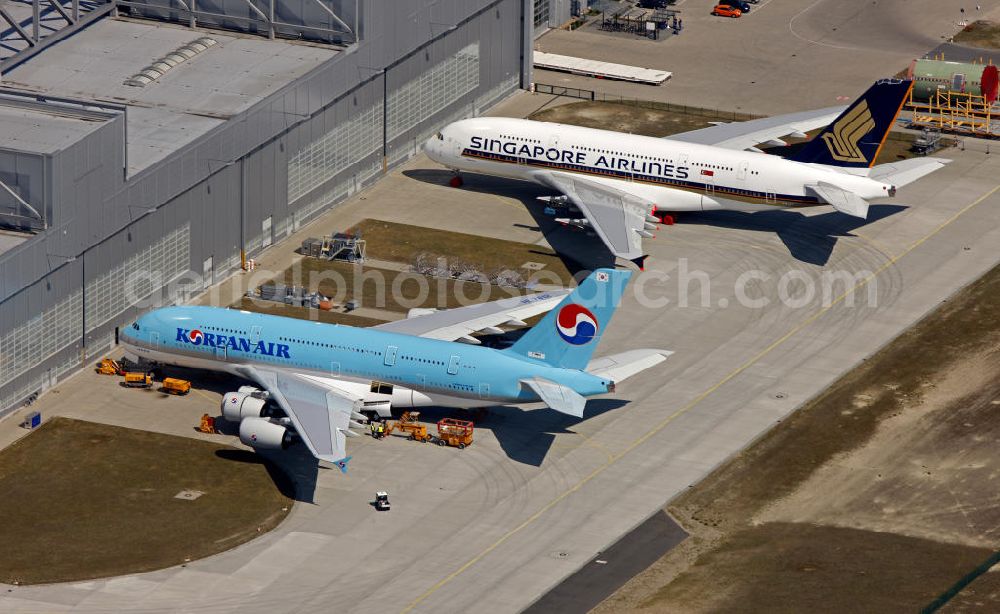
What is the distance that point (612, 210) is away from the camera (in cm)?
13125

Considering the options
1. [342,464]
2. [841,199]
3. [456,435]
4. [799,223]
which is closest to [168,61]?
[456,435]

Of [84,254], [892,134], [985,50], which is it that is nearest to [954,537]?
[84,254]

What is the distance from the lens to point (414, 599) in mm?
91625

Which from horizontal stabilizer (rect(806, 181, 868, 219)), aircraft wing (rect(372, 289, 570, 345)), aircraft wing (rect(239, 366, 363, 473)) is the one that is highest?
horizontal stabilizer (rect(806, 181, 868, 219))

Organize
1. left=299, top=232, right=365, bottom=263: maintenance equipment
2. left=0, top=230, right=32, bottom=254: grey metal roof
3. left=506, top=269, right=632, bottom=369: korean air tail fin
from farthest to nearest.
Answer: left=299, top=232, right=365, bottom=263: maintenance equipment
left=0, top=230, right=32, bottom=254: grey metal roof
left=506, top=269, right=632, bottom=369: korean air tail fin

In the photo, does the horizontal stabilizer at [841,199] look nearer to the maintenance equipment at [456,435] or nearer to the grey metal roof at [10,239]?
the maintenance equipment at [456,435]

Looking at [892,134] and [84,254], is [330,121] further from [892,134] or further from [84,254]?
[892,134]

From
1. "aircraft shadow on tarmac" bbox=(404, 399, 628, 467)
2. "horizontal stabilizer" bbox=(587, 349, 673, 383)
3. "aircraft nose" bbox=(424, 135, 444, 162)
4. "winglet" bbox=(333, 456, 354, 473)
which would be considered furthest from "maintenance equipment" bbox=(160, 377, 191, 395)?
"aircraft nose" bbox=(424, 135, 444, 162)

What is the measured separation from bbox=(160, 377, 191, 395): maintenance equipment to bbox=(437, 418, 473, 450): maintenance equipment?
1531 centimetres

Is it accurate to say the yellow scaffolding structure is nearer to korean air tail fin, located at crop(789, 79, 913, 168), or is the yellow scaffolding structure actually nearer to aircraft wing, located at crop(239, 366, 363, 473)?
korean air tail fin, located at crop(789, 79, 913, 168)

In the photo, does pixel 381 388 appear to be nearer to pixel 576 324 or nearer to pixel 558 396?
pixel 558 396

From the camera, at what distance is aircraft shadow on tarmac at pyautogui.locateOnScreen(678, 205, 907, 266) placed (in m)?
133

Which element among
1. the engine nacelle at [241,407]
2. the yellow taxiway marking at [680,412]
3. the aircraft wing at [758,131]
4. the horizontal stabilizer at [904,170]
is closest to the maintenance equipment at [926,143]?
the aircraft wing at [758,131]

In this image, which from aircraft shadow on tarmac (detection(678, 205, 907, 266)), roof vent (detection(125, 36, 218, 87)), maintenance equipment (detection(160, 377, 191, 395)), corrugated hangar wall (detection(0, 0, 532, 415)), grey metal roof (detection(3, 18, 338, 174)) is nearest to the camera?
corrugated hangar wall (detection(0, 0, 532, 415))
